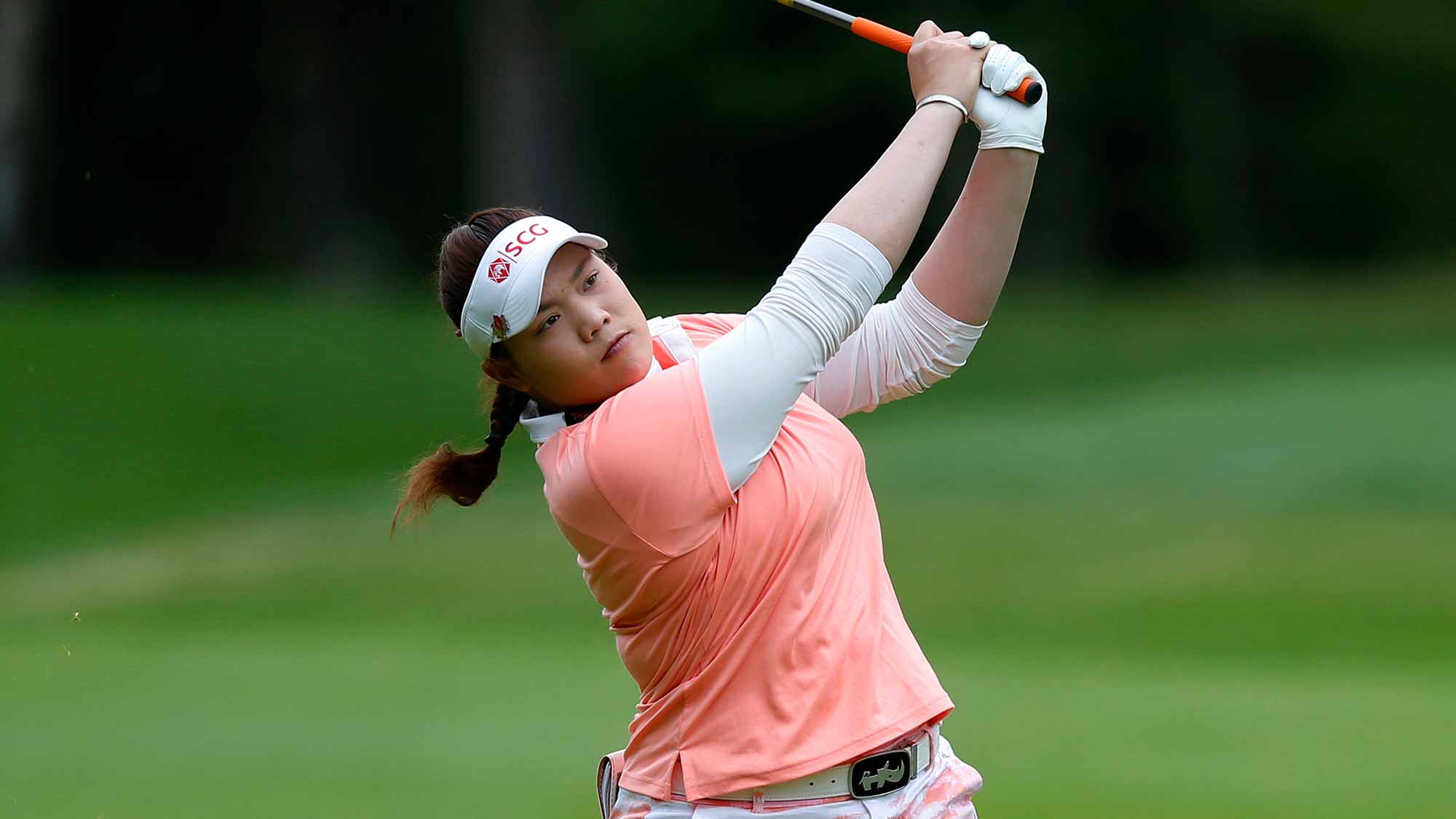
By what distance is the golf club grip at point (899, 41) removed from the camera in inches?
84.0

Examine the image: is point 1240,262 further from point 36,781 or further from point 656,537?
point 656,537

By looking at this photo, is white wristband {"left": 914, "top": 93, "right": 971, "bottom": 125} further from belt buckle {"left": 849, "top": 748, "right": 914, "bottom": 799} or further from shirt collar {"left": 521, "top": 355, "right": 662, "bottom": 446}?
belt buckle {"left": 849, "top": 748, "right": 914, "bottom": 799}

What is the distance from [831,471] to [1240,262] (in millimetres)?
14845

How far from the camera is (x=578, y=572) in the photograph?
809cm

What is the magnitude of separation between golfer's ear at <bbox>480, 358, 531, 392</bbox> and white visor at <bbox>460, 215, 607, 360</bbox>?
4 centimetres

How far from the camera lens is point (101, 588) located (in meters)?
8.28

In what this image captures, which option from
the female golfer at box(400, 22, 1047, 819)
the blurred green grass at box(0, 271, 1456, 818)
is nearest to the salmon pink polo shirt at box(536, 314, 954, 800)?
the female golfer at box(400, 22, 1047, 819)

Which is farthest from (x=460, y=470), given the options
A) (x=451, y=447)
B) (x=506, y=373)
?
(x=506, y=373)

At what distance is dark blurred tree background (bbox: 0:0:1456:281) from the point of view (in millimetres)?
16172

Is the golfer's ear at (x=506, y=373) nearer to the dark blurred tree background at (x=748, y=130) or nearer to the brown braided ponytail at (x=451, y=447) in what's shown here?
the brown braided ponytail at (x=451, y=447)

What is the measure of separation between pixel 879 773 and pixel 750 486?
37 centimetres

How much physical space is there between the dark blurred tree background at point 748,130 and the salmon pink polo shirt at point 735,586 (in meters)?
14.0

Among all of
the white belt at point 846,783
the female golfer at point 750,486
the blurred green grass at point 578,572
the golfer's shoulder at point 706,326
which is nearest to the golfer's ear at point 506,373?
the female golfer at point 750,486

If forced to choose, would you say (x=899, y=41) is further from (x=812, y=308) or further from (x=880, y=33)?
(x=812, y=308)
